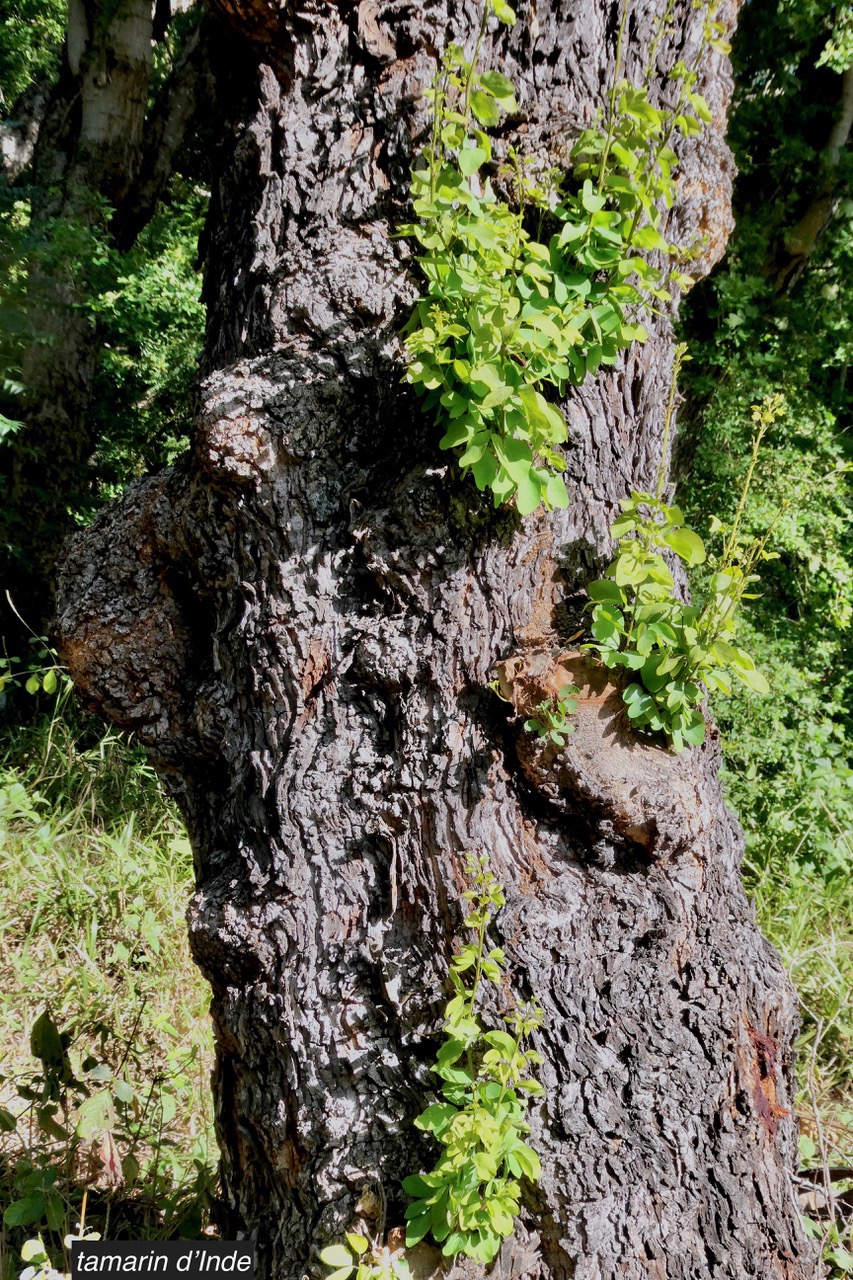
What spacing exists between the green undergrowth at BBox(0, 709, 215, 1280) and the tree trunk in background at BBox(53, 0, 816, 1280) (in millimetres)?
588

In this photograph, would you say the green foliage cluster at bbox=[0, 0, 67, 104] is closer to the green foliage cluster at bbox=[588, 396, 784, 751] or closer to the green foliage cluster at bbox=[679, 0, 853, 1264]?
the green foliage cluster at bbox=[679, 0, 853, 1264]

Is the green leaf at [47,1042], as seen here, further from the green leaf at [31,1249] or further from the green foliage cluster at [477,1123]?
the green foliage cluster at [477,1123]

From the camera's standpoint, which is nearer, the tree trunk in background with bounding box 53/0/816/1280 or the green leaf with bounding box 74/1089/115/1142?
the tree trunk in background with bounding box 53/0/816/1280

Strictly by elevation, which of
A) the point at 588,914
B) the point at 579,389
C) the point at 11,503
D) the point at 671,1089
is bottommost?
the point at 671,1089

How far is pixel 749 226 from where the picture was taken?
552 cm

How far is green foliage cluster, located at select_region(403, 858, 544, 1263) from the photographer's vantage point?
146 cm

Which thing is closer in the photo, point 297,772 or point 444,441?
point 444,441

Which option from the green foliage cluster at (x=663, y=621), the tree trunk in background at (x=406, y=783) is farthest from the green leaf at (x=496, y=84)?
the green foliage cluster at (x=663, y=621)

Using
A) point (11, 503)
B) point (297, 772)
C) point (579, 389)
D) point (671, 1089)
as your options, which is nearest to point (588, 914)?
point (671, 1089)

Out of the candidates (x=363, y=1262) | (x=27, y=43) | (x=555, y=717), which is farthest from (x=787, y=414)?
(x=27, y=43)

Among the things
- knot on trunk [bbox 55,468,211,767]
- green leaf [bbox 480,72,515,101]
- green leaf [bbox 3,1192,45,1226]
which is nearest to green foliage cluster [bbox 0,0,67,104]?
knot on trunk [bbox 55,468,211,767]

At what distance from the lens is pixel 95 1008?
10.0 ft

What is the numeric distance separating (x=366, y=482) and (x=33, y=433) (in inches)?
173

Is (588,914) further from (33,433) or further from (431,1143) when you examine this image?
(33,433)
